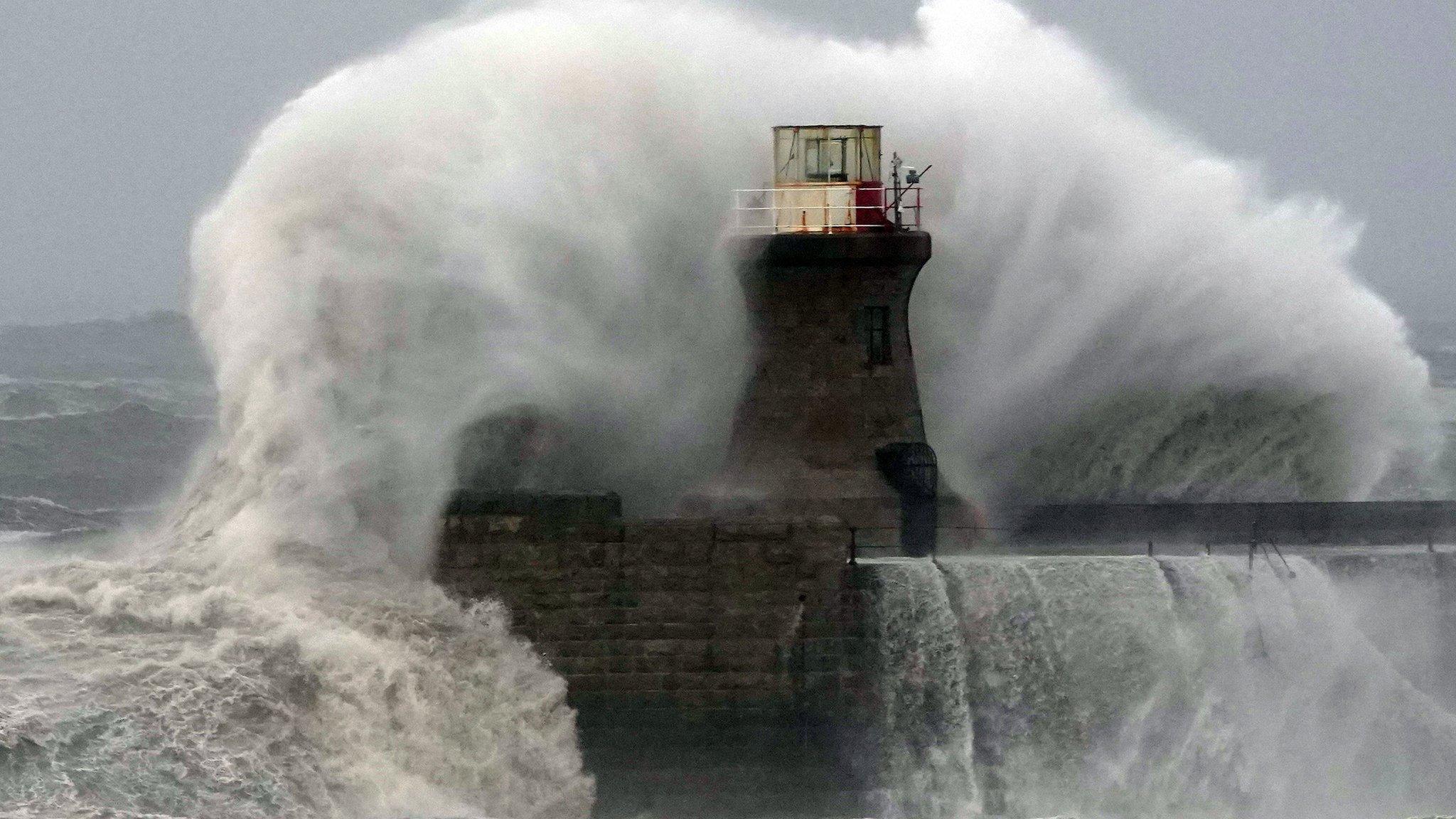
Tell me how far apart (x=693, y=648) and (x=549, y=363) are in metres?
2.76

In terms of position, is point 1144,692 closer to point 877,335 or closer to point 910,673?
point 910,673

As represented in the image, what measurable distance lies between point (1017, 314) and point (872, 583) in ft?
12.5

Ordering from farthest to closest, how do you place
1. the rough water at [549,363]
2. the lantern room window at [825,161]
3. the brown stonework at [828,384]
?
the lantern room window at [825,161] < the brown stonework at [828,384] < the rough water at [549,363]

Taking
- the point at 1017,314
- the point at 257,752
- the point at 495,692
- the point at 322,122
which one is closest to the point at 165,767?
the point at 257,752

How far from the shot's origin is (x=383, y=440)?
18797 mm

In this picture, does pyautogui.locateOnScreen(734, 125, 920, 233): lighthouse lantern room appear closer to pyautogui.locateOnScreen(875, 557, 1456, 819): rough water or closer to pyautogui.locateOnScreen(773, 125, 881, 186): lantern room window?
pyautogui.locateOnScreen(773, 125, 881, 186): lantern room window

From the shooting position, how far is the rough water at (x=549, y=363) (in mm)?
17219

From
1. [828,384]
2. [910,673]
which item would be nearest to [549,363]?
[828,384]

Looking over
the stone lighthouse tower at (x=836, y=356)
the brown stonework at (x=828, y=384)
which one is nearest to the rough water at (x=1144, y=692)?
the stone lighthouse tower at (x=836, y=356)

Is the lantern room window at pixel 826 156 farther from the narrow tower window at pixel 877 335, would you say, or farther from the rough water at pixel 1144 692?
the rough water at pixel 1144 692

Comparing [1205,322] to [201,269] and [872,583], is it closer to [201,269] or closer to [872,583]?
[872,583]

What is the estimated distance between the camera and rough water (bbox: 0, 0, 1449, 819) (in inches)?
678

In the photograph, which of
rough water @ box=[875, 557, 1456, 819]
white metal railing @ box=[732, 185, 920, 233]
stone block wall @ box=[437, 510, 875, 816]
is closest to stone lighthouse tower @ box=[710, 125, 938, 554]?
white metal railing @ box=[732, 185, 920, 233]

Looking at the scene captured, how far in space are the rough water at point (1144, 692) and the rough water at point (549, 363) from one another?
0.04m
